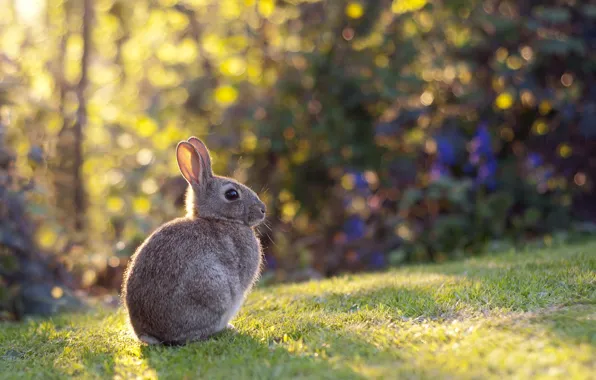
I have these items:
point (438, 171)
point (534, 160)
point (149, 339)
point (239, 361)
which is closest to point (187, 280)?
point (149, 339)

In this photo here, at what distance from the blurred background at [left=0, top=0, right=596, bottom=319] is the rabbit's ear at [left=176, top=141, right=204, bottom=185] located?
3.24 m

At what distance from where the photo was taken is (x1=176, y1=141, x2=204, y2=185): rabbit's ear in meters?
5.03

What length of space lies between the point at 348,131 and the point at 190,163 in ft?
12.9

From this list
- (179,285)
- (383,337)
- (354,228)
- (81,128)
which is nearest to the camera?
(383,337)

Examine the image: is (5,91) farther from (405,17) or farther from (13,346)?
(405,17)

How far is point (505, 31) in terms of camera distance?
9.09 m

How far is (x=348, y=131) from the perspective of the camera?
8789 millimetres

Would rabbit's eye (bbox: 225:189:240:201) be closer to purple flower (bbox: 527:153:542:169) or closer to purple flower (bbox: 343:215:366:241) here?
purple flower (bbox: 343:215:366:241)

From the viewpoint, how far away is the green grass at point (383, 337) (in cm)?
333

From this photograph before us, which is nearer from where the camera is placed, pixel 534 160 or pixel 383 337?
pixel 383 337

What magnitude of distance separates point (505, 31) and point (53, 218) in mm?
6052

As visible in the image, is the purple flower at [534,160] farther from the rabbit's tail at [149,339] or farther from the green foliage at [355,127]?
the rabbit's tail at [149,339]

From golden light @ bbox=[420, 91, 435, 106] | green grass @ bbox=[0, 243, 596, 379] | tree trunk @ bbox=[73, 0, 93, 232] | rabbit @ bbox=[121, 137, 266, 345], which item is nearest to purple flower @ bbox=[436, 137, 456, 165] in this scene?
golden light @ bbox=[420, 91, 435, 106]

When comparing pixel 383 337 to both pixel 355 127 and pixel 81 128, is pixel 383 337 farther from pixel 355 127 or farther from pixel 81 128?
pixel 81 128
